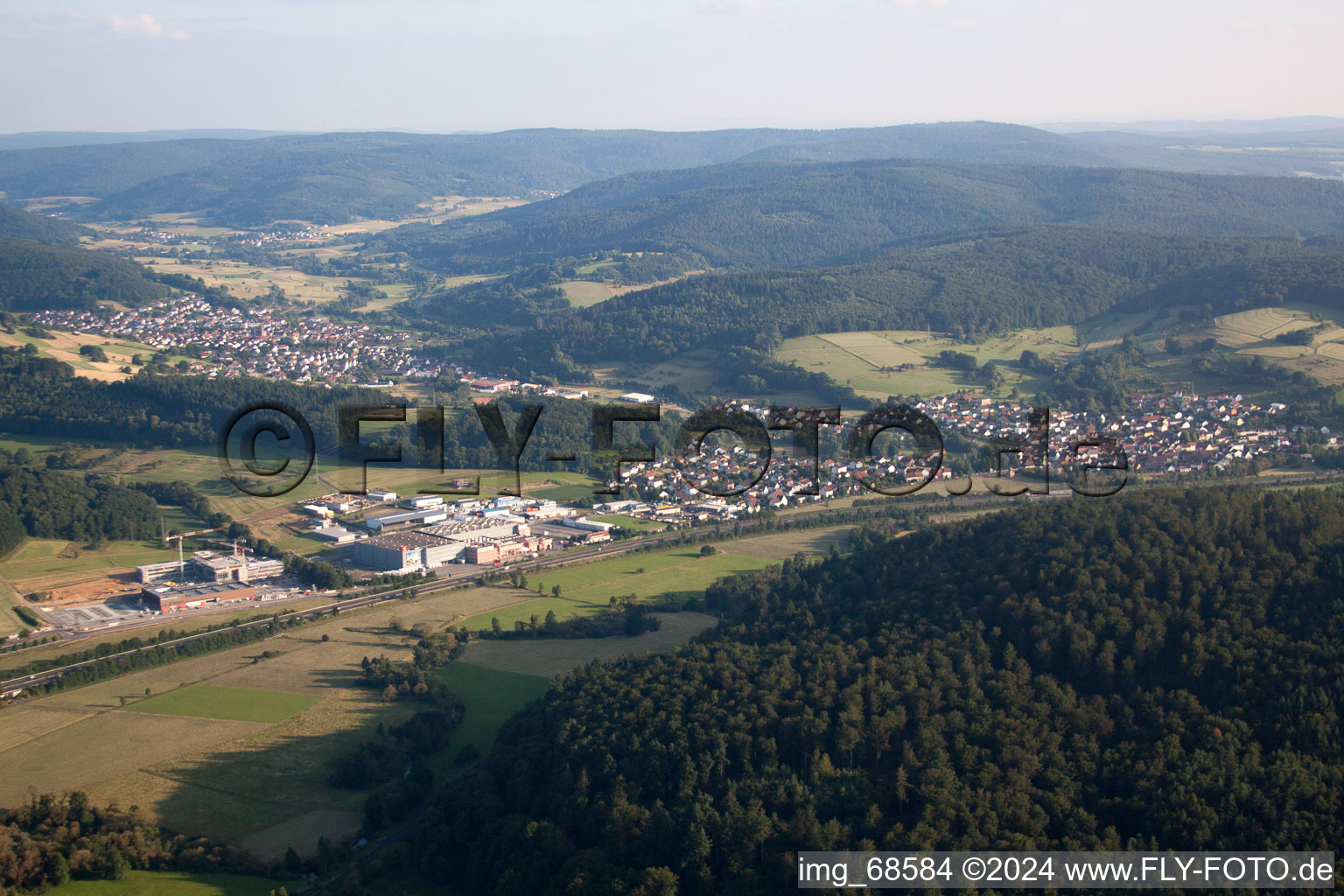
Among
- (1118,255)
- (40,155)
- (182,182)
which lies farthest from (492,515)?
(40,155)

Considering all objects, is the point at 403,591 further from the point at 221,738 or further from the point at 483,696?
the point at 221,738

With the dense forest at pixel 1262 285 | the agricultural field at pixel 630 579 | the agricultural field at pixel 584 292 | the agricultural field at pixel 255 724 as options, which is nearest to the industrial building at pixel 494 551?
the agricultural field at pixel 630 579

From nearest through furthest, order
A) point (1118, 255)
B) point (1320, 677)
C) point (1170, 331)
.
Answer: point (1320, 677), point (1170, 331), point (1118, 255)

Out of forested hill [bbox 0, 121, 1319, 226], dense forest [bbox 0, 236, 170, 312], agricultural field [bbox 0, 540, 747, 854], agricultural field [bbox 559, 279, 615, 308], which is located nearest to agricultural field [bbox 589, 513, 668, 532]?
agricultural field [bbox 0, 540, 747, 854]

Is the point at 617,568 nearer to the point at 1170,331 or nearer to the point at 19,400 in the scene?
the point at 19,400

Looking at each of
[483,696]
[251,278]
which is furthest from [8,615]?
[251,278]

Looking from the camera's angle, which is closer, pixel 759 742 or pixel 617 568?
pixel 759 742
